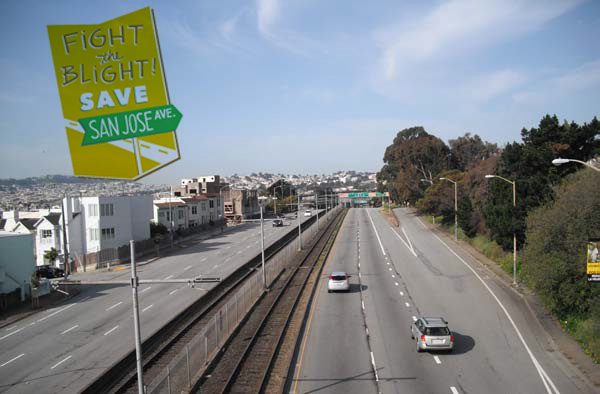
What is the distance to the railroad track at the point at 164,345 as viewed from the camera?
54.7ft

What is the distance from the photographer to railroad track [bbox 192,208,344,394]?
54.9 feet

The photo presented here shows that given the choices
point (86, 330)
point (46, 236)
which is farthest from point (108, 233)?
point (86, 330)

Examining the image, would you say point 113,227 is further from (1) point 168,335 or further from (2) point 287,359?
(2) point 287,359

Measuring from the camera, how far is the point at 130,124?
8812 mm

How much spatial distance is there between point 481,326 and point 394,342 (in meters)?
5.75

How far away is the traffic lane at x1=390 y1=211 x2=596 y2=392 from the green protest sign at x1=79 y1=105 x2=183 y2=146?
16040 millimetres

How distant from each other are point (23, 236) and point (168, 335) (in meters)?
20.4

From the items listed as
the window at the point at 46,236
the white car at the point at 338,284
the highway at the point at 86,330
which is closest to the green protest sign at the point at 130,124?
the highway at the point at 86,330

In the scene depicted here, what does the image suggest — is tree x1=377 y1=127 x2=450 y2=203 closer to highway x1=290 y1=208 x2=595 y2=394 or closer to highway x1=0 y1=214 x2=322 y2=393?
highway x1=290 y1=208 x2=595 y2=394

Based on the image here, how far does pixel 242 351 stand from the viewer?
800 inches

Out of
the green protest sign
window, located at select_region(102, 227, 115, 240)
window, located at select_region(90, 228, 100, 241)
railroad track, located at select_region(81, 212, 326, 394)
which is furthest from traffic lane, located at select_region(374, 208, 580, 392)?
window, located at select_region(90, 228, 100, 241)

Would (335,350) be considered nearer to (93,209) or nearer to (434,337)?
(434,337)

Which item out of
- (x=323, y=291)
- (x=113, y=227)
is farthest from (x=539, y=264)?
(x=113, y=227)

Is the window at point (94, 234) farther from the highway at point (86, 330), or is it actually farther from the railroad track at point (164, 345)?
the railroad track at point (164, 345)
